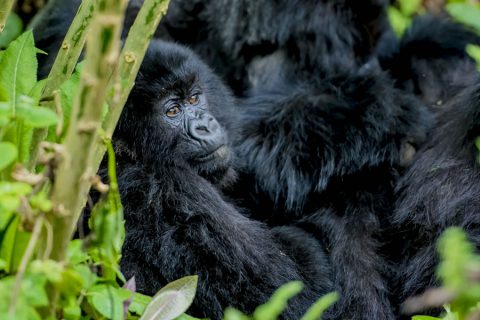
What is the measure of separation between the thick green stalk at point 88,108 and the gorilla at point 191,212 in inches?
48.0

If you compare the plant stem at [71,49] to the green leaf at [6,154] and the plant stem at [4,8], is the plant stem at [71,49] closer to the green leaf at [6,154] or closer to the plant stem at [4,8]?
the plant stem at [4,8]

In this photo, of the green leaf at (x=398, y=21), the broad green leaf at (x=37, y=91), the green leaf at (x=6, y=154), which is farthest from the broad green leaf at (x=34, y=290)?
the green leaf at (x=398, y=21)

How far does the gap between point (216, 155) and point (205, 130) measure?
0.12 meters

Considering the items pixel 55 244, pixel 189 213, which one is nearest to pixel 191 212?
pixel 189 213

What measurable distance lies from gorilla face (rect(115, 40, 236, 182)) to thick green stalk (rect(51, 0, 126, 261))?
1.48m

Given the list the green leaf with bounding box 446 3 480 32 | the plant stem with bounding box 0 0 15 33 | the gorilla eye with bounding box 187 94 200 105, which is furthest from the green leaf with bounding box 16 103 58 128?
the gorilla eye with bounding box 187 94 200 105

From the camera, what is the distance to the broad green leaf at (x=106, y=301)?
79.6 inches

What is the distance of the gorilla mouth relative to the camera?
10.9ft

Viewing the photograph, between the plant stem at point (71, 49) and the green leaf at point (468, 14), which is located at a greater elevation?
the green leaf at point (468, 14)

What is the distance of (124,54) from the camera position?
2.11m

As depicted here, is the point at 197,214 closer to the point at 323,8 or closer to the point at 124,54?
the point at 124,54

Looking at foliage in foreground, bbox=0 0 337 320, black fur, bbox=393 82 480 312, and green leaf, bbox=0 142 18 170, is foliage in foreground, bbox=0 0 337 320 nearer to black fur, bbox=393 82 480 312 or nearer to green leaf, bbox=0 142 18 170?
green leaf, bbox=0 142 18 170

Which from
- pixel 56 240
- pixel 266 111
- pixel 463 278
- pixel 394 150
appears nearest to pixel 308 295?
pixel 394 150

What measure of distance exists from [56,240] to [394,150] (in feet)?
6.77
